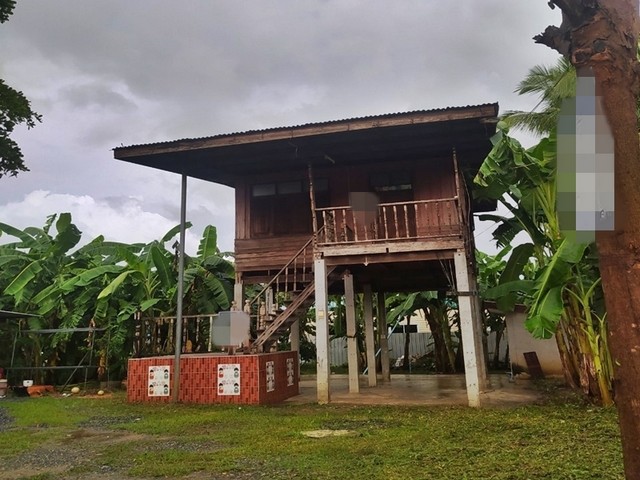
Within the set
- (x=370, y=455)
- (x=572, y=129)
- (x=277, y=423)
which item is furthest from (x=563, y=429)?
(x=572, y=129)

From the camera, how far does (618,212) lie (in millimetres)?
2328

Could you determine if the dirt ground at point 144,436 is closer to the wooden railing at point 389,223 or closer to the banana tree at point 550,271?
the banana tree at point 550,271

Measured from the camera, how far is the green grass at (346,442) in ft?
17.2

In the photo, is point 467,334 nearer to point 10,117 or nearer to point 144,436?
point 144,436

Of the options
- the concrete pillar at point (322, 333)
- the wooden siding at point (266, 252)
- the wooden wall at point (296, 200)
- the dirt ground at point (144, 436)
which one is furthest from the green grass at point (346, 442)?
the wooden wall at point (296, 200)

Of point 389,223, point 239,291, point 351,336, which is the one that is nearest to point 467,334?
point 389,223

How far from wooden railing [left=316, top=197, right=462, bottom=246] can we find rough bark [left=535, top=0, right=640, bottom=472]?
8229 millimetres

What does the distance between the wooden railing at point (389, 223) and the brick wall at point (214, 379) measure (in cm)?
295

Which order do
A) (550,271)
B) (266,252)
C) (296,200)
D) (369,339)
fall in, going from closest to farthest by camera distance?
(550,271) → (266,252) → (296,200) → (369,339)

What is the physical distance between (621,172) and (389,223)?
9554mm

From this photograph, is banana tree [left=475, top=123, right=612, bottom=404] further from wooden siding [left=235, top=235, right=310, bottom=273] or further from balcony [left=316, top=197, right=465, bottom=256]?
wooden siding [left=235, top=235, right=310, bottom=273]

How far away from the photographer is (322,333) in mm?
10820

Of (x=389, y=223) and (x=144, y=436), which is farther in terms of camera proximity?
(x=389, y=223)

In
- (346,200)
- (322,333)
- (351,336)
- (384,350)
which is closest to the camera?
(322,333)
